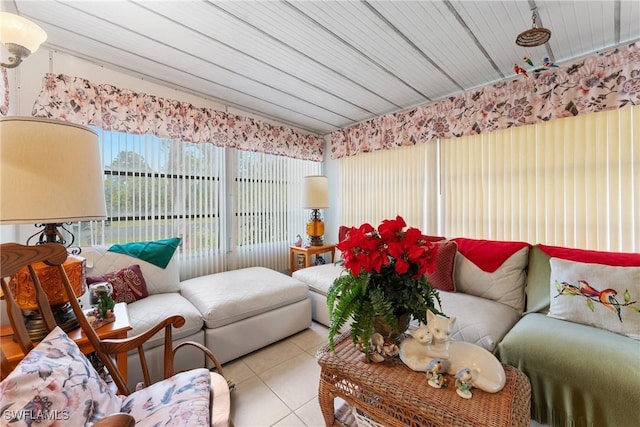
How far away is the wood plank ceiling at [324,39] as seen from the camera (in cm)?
146

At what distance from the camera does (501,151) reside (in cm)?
228

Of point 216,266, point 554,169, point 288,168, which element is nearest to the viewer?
point 554,169

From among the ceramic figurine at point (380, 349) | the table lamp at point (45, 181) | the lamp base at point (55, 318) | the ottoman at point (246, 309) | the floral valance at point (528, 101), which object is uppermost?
the floral valance at point (528, 101)

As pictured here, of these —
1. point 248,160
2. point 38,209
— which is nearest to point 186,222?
point 248,160

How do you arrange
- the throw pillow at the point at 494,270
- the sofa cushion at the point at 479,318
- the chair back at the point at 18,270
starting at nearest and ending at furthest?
the chair back at the point at 18,270 < the sofa cushion at the point at 479,318 < the throw pillow at the point at 494,270

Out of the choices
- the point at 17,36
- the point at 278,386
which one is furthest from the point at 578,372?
the point at 17,36

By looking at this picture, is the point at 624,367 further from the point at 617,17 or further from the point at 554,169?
the point at 617,17

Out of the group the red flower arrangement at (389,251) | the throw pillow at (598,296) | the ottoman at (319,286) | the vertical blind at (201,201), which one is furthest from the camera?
the ottoman at (319,286)

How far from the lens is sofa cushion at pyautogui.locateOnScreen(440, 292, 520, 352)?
151 cm

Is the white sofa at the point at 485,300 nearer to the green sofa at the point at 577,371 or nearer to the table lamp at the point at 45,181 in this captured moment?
the green sofa at the point at 577,371

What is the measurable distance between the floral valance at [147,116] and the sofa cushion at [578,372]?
2974mm

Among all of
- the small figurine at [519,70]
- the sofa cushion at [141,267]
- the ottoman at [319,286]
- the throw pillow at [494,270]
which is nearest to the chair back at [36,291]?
the sofa cushion at [141,267]

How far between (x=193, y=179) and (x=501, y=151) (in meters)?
3.04

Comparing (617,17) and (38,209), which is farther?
(617,17)
